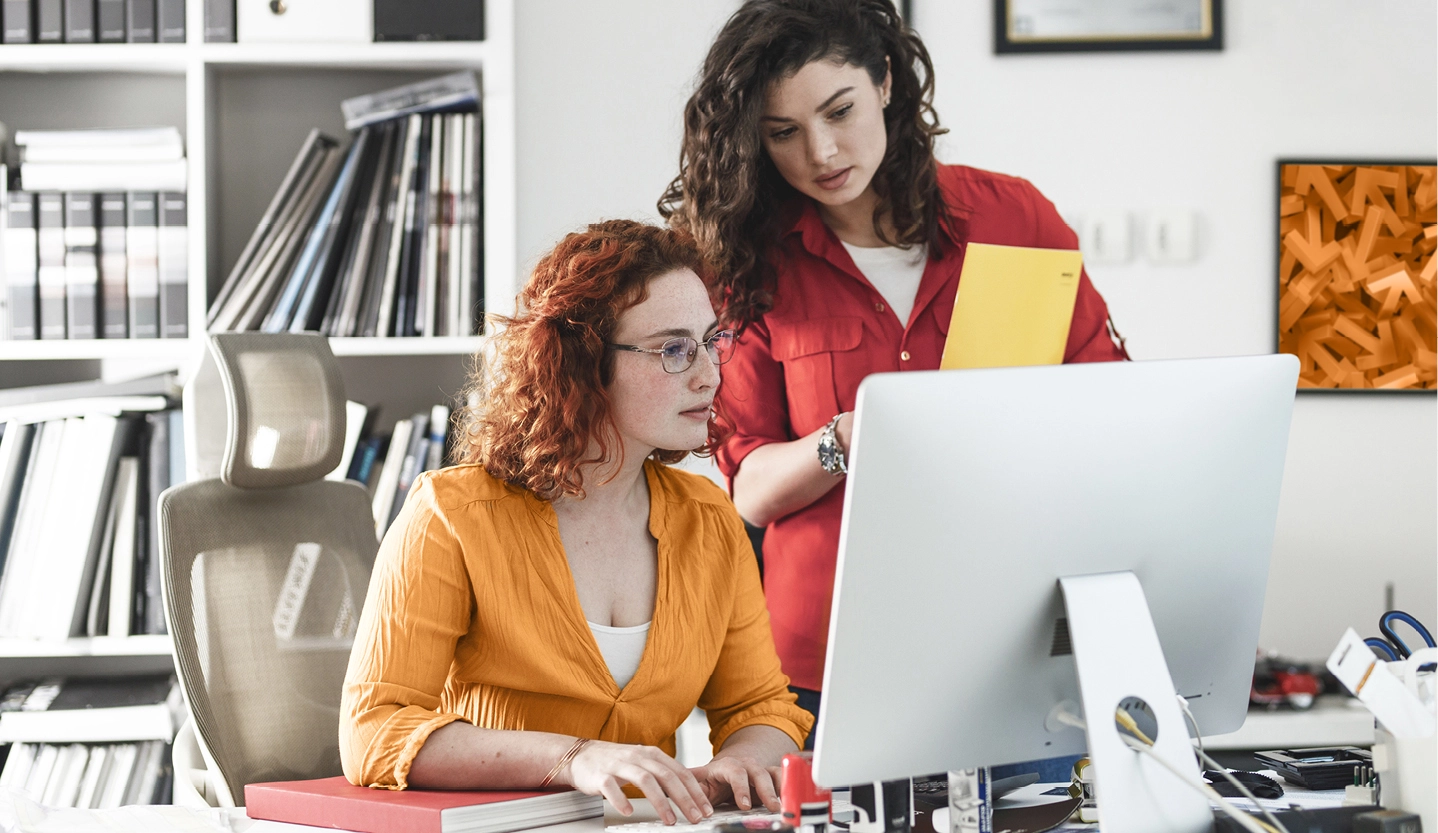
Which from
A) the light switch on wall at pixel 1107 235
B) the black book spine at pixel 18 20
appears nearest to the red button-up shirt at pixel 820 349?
the light switch on wall at pixel 1107 235

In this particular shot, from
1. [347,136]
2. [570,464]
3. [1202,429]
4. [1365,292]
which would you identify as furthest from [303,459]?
[1365,292]

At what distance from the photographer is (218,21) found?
2.01 m

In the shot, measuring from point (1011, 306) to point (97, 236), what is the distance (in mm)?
1599

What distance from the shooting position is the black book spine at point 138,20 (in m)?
2.02

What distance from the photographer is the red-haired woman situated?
1094 millimetres

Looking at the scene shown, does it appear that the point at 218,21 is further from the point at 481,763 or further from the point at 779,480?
the point at 481,763

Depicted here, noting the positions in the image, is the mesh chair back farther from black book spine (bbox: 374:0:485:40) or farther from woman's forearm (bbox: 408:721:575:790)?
black book spine (bbox: 374:0:485:40)

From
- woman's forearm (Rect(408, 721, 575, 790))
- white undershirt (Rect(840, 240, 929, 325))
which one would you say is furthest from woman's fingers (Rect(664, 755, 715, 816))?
white undershirt (Rect(840, 240, 929, 325))

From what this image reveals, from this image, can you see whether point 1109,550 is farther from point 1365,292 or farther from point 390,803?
point 1365,292

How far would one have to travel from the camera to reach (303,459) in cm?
152

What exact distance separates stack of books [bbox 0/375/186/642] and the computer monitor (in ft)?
5.34

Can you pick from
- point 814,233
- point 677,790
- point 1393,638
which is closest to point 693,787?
point 677,790

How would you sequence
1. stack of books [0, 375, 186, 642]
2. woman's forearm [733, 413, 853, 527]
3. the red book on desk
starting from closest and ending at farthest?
the red book on desk → woman's forearm [733, 413, 853, 527] → stack of books [0, 375, 186, 642]

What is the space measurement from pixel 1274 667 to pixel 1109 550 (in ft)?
5.38
